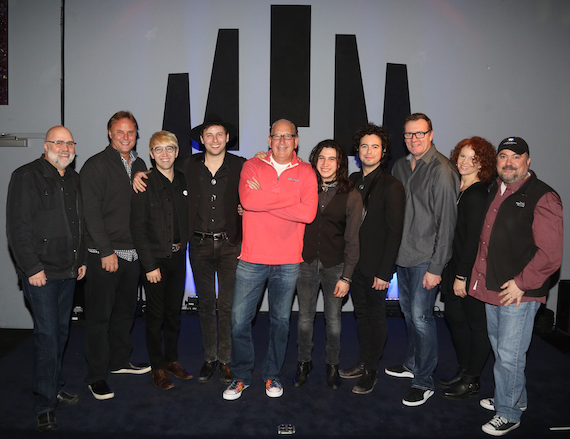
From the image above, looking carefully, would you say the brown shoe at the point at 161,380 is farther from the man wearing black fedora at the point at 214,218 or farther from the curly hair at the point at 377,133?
the curly hair at the point at 377,133

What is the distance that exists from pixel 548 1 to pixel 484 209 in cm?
344

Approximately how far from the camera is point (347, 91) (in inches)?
189

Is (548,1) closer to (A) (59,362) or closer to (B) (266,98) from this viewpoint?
(B) (266,98)

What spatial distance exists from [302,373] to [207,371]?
766 mm

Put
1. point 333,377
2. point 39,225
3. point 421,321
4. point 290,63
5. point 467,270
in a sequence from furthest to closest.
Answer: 1. point 290,63
2. point 333,377
3. point 421,321
4. point 467,270
5. point 39,225

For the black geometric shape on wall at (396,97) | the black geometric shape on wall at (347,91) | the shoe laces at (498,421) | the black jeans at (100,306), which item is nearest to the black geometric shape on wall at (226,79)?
the black geometric shape on wall at (347,91)

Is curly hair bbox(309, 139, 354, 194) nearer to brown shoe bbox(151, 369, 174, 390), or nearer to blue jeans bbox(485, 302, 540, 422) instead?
blue jeans bbox(485, 302, 540, 422)

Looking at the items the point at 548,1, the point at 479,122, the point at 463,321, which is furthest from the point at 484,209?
the point at 548,1

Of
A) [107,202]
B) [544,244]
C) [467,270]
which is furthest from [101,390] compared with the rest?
[544,244]

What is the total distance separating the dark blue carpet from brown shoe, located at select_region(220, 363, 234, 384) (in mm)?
73

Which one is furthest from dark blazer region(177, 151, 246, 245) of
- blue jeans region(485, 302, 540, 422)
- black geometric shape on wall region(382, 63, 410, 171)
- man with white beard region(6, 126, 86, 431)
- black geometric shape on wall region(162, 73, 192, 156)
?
black geometric shape on wall region(382, 63, 410, 171)

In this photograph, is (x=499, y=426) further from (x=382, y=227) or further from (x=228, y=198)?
(x=228, y=198)

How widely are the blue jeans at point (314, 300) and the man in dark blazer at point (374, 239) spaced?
19 centimetres

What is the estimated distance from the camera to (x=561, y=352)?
4102 mm
